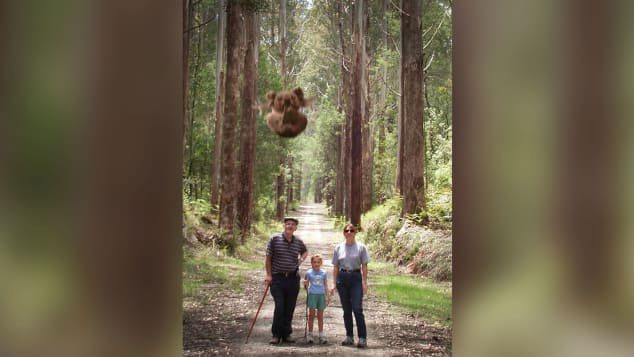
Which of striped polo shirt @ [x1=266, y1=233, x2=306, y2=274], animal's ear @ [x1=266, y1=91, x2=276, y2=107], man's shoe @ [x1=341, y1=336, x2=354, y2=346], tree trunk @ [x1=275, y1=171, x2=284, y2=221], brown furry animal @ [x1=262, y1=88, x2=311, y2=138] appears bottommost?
man's shoe @ [x1=341, y1=336, x2=354, y2=346]

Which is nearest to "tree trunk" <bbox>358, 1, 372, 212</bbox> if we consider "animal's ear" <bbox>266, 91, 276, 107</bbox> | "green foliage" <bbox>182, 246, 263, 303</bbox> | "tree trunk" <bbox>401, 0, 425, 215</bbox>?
"tree trunk" <bbox>401, 0, 425, 215</bbox>

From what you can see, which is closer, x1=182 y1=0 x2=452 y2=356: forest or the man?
the man

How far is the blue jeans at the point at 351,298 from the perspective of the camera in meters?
5.46

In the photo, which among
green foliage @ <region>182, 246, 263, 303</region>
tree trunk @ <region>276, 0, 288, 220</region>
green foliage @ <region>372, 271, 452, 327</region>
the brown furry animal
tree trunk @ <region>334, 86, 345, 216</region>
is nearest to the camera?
the brown furry animal

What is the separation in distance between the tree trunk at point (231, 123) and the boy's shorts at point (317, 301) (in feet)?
8.85

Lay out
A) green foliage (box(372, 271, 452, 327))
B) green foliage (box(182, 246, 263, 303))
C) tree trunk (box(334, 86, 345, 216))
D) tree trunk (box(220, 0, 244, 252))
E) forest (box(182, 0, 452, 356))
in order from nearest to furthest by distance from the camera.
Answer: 1. forest (box(182, 0, 452, 356))
2. green foliage (box(372, 271, 452, 327))
3. green foliage (box(182, 246, 263, 303))
4. tree trunk (box(334, 86, 345, 216))
5. tree trunk (box(220, 0, 244, 252))

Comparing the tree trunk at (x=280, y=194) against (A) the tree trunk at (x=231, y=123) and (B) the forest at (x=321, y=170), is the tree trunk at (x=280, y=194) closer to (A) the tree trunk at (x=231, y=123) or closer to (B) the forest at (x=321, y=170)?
(B) the forest at (x=321, y=170)

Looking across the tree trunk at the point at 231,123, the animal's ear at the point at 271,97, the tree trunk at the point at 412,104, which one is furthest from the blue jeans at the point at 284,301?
the tree trunk at the point at 412,104

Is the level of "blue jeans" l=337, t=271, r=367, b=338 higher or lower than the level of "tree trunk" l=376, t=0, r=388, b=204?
lower

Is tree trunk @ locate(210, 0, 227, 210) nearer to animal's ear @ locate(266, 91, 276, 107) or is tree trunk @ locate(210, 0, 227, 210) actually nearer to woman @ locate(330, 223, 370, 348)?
animal's ear @ locate(266, 91, 276, 107)

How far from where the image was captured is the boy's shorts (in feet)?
18.1
